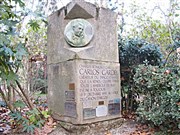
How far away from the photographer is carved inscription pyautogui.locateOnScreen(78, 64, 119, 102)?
10.1 feet

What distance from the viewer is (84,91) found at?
3.08 metres

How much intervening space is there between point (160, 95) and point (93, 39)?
4.35ft

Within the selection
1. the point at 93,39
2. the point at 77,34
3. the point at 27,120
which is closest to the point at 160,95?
the point at 93,39

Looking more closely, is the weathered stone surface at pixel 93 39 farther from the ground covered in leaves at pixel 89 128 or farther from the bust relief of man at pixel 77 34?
the ground covered in leaves at pixel 89 128

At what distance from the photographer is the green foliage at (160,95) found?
2.64 metres

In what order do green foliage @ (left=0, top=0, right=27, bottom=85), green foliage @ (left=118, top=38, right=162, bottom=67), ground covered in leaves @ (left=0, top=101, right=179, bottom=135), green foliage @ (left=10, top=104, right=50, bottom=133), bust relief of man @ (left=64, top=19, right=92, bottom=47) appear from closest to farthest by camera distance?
green foliage @ (left=0, top=0, right=27, bottom=85) → green foliage @ (left=10, top=104, right=50, bottom=133) → ground covered in leaves @ (left=0, top=101, right=179, bottom=135) → bust relief of man @ (left=64, top=19, right=92, bottom=47) → green foliage @ (left=118, top=38, right=162, bottom=67)

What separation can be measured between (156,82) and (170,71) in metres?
0.28

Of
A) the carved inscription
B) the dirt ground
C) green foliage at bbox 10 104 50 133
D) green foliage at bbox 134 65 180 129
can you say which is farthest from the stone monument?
green foliage at bbox 134 65 180 129

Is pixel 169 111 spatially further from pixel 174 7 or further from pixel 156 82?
pixel 174 7

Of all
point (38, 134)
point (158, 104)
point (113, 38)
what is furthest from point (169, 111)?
point (38, 134)

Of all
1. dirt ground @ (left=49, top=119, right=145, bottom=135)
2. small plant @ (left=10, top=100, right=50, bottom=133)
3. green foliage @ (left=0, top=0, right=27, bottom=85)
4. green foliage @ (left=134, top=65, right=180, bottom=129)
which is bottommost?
dirt ground @ (left=49, top=119, right=145, bottom=135)

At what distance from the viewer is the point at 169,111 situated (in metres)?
2.71

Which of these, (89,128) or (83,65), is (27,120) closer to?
(89,128)

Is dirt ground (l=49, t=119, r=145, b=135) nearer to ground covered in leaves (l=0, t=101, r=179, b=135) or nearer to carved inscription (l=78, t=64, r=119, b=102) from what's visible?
ground covered in leaves (l=0, t=101, r=179, b=135)
